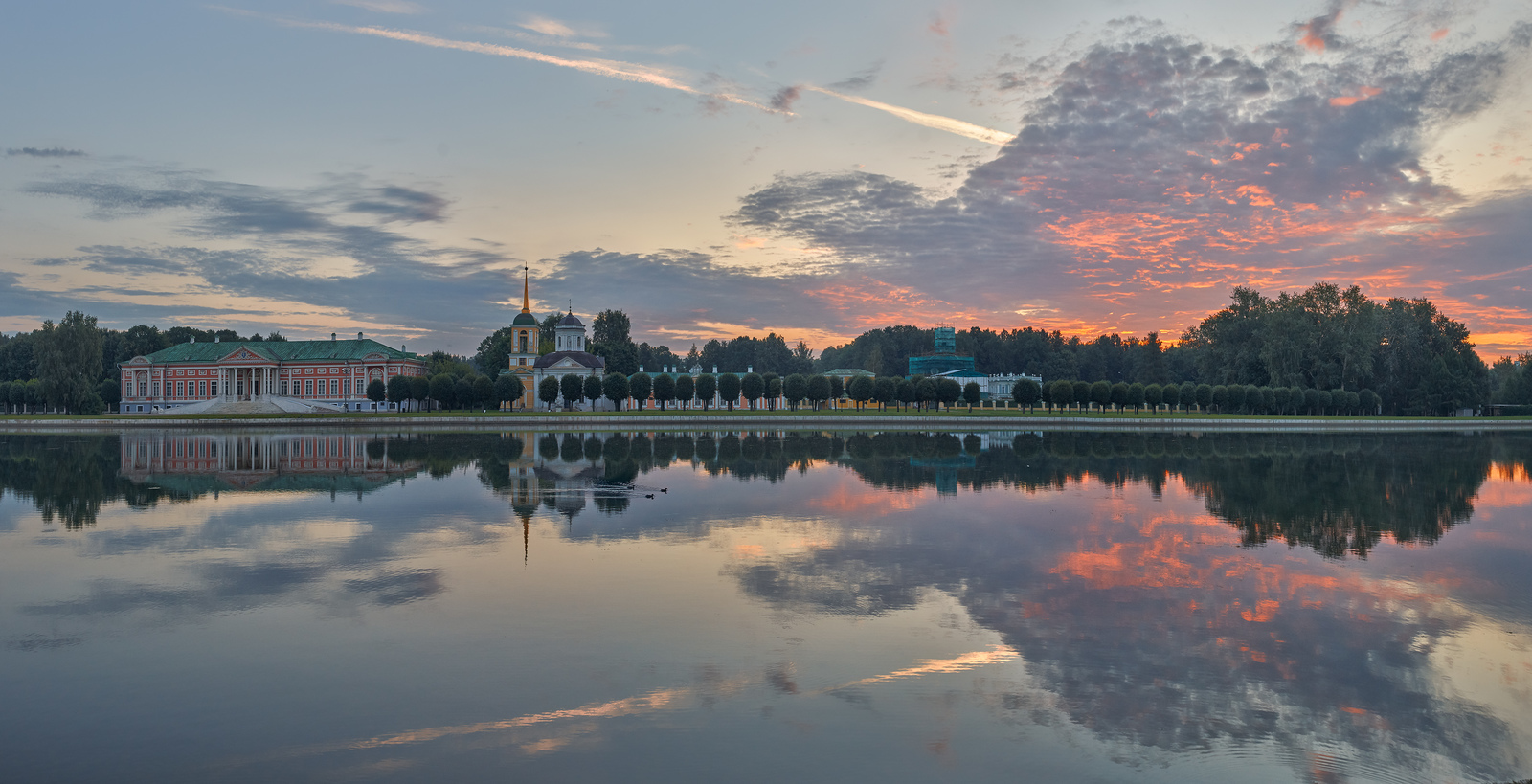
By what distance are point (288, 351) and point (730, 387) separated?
49.3 meters

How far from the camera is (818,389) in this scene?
81.8m

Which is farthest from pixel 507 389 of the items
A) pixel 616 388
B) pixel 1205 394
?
pixel 1205 394

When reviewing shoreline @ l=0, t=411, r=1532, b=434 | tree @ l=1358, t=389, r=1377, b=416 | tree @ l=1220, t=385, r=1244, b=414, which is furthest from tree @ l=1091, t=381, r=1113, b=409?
tree @ l=1358, t=389, r=1377, b=416

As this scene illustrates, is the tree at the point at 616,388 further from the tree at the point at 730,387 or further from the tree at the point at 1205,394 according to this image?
the tree at the point at 1205,394

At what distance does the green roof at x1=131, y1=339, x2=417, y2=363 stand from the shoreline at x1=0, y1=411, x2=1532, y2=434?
20.8 metres

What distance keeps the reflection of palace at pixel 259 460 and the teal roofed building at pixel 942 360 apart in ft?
242

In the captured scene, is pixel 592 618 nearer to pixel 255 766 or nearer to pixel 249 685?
→ pixel 249 685

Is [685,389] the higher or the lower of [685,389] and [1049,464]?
the higher

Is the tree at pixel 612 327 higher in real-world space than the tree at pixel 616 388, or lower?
higher

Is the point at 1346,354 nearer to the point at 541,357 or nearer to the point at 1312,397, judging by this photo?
the point at 1312,397

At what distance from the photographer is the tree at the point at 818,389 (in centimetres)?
8181

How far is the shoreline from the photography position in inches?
2518

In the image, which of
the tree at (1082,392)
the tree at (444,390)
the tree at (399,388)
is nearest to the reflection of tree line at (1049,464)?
the tree at (1082,392)

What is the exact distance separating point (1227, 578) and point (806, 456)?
2379 cm
